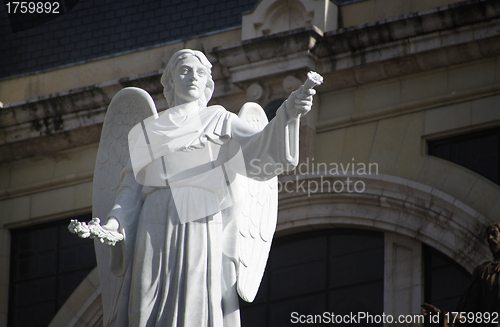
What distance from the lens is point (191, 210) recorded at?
27.5 feet

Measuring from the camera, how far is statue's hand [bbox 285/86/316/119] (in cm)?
799

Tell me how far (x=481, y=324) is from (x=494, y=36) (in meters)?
4.02

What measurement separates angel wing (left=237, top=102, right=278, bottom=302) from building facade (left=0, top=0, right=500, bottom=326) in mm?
5139

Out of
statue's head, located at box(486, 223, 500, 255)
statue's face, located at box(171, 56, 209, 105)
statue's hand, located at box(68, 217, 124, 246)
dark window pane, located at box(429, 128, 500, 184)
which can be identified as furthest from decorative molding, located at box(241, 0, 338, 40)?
statue's hand, located at box(68, 217, 124, 246)

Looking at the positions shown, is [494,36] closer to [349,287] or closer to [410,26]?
[410,26]

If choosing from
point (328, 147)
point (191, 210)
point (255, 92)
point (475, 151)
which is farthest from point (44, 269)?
point (191, 210)

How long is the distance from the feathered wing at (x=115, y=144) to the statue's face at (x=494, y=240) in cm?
458

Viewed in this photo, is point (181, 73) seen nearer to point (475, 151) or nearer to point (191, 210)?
point (191, 210)

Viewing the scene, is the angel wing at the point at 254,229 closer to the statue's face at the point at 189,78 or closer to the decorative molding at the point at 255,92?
the statue's face at the point at 189,78

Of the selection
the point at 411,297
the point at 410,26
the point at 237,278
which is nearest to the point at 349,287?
the point at 411,297

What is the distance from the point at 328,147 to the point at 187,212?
293 inches

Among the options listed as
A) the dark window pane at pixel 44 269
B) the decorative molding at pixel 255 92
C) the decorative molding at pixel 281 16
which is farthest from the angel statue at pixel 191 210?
the dark window pane at pixel 44 269

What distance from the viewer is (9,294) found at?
17875mm

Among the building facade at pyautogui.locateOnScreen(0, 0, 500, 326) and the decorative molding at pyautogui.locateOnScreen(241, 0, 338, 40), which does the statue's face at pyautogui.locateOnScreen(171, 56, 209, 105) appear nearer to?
the building facade at pyautogui.locateOnScreen(0, 0, 500, 326)
